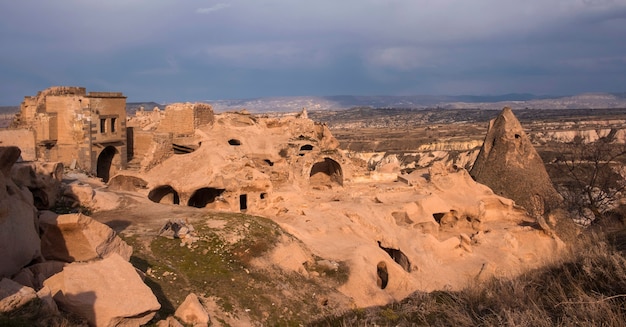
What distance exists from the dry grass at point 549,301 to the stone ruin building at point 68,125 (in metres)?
16.3

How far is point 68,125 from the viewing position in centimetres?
2039

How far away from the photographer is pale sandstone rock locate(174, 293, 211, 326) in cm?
708

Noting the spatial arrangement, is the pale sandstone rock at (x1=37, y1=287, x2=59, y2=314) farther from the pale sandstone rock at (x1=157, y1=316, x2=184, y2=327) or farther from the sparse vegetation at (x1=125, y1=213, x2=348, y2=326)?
the sparse vegetation at (x1=125, y1=213, x2=348, y2=326)

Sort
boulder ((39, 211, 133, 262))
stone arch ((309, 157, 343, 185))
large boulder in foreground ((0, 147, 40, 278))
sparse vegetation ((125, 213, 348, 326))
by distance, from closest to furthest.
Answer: large boulder in foreground ((0, 147, 40, 278))
boulder ((39, 211, 133, 262))
sparse vegetation ((125, 213, 348, 326))
stone arch ((309, 157, 343, 185))

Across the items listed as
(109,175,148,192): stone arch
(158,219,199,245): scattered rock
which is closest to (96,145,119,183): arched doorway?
(109,175,148,192): stone arch

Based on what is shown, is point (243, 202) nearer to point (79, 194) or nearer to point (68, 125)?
point (79, 194)

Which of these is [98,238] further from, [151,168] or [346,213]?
[151,168]

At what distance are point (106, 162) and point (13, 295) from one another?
18.3 metres

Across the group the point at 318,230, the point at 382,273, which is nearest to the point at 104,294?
the point at 382,273

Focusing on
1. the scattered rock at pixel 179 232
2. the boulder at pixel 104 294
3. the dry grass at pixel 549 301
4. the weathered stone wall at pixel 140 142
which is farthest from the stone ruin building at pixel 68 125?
the dry grass at pixel 549 301

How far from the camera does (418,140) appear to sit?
66.2 metres

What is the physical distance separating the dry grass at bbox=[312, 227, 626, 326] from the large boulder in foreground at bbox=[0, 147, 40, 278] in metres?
3.53

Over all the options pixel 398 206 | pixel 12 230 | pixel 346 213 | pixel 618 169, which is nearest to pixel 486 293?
pixel 12 230

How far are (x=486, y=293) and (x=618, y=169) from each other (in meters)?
25.5
